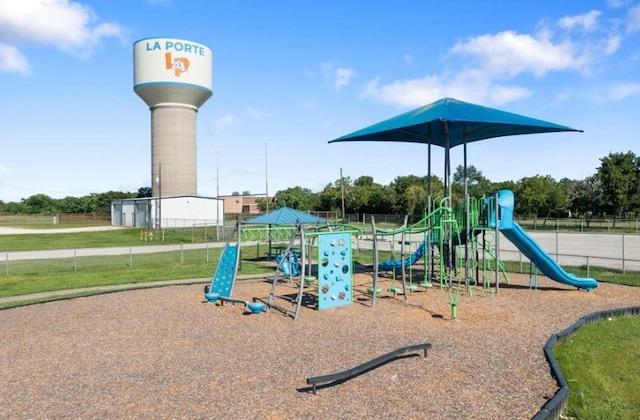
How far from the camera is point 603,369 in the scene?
7043 millimetres

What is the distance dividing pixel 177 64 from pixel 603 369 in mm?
57296

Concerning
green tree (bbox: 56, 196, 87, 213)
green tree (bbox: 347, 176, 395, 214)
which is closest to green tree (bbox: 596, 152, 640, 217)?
green tree (bbox: 347, 176, 395, 214)

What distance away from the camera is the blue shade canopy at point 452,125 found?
44.5 ft

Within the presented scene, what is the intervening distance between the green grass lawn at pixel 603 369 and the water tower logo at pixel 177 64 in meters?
55.0

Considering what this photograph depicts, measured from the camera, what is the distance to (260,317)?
10.5m

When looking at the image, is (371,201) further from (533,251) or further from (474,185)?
(533,251)

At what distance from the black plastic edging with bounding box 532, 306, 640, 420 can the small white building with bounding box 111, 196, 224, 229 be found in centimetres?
4317

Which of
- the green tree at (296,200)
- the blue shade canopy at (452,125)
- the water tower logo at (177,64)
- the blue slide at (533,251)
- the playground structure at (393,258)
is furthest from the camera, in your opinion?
the green tree at (296,200)

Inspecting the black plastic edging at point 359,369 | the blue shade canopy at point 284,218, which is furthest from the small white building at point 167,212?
the black plastic edging at point 359,369

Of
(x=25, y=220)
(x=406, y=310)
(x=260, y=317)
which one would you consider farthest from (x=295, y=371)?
(x=25, y=220)

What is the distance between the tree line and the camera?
4888 cm

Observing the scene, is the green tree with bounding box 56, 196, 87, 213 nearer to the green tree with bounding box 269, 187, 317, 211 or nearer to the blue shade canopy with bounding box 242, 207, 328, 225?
the green tree with bounding box 269, 187, 317, 211

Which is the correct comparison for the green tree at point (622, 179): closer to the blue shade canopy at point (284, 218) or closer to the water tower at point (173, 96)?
the blue shade canopy at point (284, 218)

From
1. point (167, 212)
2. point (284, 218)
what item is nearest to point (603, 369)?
point (284, 218)
